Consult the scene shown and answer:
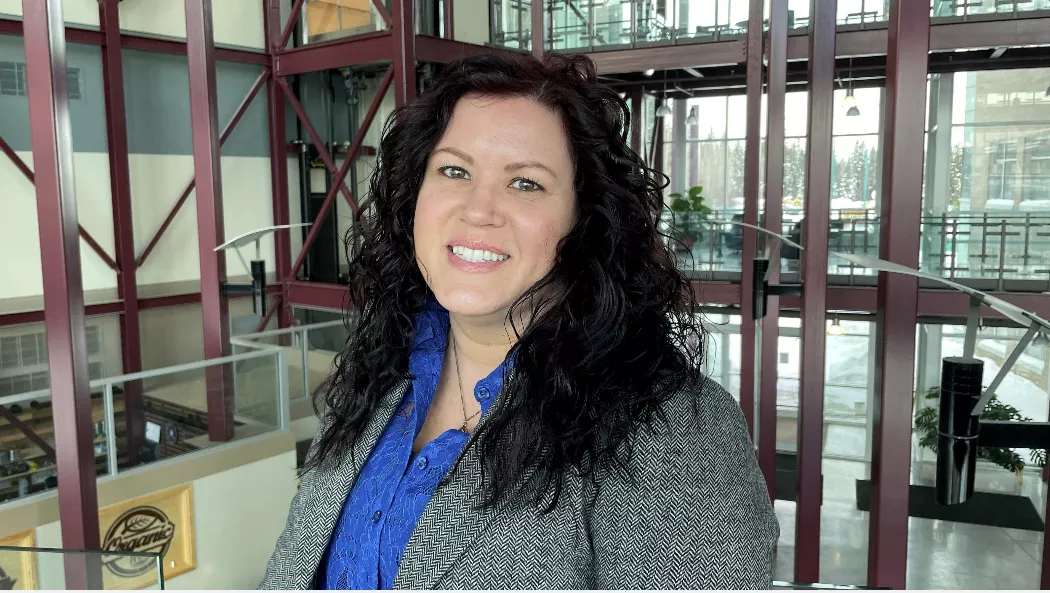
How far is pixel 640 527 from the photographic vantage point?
1.42 metres

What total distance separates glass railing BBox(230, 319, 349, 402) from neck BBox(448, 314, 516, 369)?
6.75 metres

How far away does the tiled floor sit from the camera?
34.0 feet

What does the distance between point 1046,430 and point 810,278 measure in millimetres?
2211

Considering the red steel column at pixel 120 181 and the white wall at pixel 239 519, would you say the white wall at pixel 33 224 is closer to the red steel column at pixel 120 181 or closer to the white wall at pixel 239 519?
the red steel column at pixel 120 181

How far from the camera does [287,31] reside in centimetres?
1308

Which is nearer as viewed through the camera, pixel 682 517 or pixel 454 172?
pixel 682 517

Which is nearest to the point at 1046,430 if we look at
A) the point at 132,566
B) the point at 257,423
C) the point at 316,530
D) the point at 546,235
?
the point at 546,235

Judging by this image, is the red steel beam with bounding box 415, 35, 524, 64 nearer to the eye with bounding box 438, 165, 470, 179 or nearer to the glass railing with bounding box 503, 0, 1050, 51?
the glass railing with bounding box 503, 0, 1050, 51

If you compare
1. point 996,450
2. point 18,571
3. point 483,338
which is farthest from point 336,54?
point 996,450

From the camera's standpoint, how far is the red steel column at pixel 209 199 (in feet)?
23.6

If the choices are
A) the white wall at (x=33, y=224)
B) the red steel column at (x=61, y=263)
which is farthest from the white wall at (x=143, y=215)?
the red steel column at (x=61, y=263)

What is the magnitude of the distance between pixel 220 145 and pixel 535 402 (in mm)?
12080

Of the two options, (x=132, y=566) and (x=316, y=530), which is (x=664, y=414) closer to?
(x=316, y=530)

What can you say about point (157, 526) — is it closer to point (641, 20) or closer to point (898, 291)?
point (898, 291)
